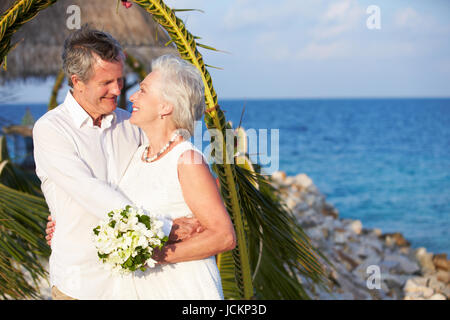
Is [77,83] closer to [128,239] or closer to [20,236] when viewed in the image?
[128,239]

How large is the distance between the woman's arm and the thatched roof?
579cm

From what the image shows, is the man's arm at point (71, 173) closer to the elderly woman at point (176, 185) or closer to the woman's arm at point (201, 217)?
the elderly woman at point (176, 185)

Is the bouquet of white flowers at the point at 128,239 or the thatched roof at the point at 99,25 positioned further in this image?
the thatched roof at the point at 99,25

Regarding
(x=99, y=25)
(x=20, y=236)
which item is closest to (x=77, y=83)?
(x=20, y=236)

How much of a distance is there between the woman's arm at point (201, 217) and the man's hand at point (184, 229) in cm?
4

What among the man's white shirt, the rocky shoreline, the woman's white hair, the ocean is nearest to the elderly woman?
the woman's white hair

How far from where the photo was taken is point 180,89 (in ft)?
7.06

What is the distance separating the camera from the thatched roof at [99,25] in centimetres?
773

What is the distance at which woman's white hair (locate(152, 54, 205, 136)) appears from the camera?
215cm

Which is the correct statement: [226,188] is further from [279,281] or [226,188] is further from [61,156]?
[279,281]

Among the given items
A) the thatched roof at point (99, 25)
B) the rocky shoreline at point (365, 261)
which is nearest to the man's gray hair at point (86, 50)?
the rocky shoreline at point (365, 261)

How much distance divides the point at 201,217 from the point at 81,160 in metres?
0.62

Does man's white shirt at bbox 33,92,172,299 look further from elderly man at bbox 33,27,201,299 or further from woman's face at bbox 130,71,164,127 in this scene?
woman's face at bbox 130,71,164,127
